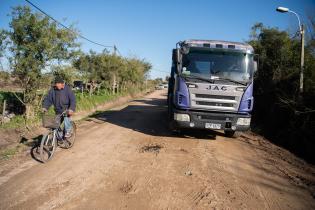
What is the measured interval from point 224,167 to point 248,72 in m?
3.60

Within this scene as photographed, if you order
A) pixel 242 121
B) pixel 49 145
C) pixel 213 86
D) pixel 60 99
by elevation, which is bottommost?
pixel 49 145

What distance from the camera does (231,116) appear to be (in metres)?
8.83

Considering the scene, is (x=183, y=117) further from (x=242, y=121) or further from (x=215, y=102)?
(x=242, y=121)

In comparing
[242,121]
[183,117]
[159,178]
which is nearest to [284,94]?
[242,121]

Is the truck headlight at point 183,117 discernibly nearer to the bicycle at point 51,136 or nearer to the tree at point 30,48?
the bicycle at point 51,136

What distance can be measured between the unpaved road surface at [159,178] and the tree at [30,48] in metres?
4.59

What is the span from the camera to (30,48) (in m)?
11.3

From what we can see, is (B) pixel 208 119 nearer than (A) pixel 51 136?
No

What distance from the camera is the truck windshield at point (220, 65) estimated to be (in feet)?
29.0

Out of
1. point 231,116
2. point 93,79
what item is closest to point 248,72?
point 231,116

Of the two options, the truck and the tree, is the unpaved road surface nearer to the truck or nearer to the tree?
the truck

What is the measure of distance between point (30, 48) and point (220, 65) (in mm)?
7418

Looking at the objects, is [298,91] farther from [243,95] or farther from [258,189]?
[258,189]

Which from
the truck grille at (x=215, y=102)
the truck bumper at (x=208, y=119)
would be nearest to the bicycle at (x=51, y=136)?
the truck bumper at (x=208, y=119)
